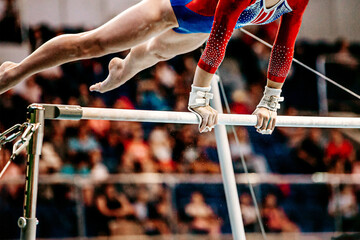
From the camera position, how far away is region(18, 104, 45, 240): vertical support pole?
1.47m

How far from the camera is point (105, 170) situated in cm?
367

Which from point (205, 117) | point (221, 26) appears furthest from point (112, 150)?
point (221, 26)

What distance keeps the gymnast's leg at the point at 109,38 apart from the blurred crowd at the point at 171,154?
1.46 metres

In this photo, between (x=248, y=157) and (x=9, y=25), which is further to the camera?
(x=248, y=157)

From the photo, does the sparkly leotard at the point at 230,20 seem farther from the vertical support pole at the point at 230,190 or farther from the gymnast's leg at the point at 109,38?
the vertical support pole at the point at 230,190

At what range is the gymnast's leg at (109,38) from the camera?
1.84 m

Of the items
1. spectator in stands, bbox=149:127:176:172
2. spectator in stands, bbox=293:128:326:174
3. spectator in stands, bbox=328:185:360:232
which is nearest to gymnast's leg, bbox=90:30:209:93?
spectator in stands, bbox=149:127:176:172

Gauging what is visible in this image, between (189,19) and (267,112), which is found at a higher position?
(189,19)

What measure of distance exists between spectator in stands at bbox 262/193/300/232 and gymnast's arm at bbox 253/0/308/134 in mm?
2120

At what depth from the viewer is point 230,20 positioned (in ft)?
5.60

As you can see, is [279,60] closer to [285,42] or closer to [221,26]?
[285,42]

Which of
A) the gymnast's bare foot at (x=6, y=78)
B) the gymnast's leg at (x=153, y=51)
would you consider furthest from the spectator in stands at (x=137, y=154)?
the gymnast's bare foot at (x=6, y=78)

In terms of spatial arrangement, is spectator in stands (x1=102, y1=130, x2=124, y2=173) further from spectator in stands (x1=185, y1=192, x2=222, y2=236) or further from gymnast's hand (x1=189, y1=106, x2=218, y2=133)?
gymnast's hand (x1=189, y1=106, x2=218, y2=133)

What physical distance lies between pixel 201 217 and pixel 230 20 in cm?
236
